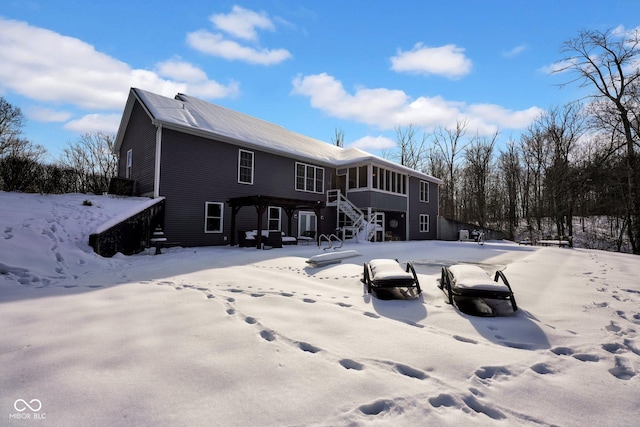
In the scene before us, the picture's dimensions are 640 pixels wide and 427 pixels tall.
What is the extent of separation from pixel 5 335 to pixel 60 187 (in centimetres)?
1485

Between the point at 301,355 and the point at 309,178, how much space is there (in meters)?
16.1

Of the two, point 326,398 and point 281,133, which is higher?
point 281,133

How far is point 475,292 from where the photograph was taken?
4.33 meters

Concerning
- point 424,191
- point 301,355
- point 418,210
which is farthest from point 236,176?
point 424,191

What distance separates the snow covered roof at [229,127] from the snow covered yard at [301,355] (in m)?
9.13

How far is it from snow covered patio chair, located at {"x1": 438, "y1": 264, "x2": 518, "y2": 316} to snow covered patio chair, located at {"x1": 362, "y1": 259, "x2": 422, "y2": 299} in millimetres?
578

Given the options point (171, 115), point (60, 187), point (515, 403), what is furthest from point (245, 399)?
point (60, 187)

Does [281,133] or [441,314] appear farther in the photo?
[281,133]

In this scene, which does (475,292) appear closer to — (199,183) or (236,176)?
(199,183)

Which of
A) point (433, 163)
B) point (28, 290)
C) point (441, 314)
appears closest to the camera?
point (441, 314)

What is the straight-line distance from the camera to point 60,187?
14391 millimetres

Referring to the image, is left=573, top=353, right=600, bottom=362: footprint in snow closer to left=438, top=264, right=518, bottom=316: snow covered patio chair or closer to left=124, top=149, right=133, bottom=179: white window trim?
left=438, top=264, right=518, bottom=316: snow covered patio chair

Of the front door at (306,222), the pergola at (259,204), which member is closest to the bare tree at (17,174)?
the pergola at (259,204)

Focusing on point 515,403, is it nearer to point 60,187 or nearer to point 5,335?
point 5,335
